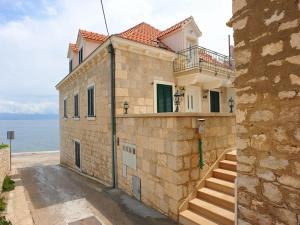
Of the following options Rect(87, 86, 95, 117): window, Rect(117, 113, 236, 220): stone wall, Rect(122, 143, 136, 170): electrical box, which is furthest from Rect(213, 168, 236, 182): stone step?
Rect(87, 86, 95, 117): window

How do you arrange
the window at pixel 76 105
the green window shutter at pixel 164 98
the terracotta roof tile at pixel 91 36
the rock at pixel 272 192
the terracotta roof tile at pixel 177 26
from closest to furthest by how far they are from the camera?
the rock at pixel 272 192
the green window shutter at pixel 164 98
the terracotta roof tile at pixel 177 26
the terracotta roof tile at pixel 91 36
the window at pixel 76 105

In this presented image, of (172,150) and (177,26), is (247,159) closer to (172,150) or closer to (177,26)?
(172,150)

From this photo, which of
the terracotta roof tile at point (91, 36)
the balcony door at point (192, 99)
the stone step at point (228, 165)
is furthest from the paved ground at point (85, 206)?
the terracotta roof tile at point (91, 36)

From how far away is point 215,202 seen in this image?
5.77 meters

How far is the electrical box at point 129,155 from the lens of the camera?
25.6ft

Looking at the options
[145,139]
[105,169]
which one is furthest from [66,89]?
[145,139]

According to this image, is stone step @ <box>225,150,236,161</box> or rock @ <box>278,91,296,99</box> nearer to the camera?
rock @ <box>278,91,296,99</box>

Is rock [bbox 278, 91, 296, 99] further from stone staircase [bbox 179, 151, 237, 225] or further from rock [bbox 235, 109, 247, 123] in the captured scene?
stone staircase [bbox 179, 151, 237, 225]

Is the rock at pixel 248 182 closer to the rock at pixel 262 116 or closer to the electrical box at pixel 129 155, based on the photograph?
the rock at pixel 262 116

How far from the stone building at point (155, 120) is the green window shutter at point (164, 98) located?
0.05 m

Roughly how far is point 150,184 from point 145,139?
140 cm

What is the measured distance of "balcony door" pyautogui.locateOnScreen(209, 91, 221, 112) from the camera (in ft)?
43.7

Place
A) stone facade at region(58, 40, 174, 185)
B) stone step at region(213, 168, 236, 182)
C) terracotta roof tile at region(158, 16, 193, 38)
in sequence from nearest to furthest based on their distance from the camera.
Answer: stone step at region(213, 168, 236, 182), stone facade at region(58, 40, 174, 185), terracotta roof tile at region(158, 16, 193, 38)

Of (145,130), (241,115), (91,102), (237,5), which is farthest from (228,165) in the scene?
(91,102)
